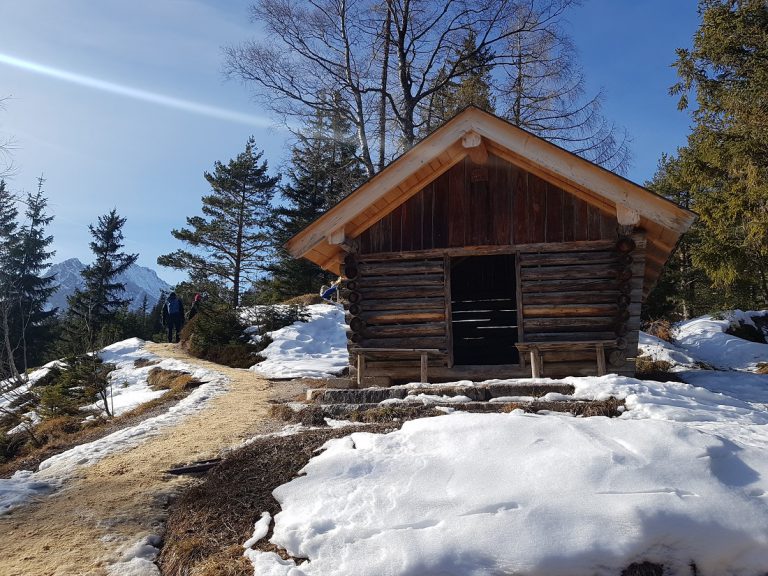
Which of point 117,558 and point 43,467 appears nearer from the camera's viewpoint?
point 117,558

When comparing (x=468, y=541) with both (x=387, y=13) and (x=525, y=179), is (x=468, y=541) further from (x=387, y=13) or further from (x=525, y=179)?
(x=387, y=13)

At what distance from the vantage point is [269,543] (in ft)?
10.7

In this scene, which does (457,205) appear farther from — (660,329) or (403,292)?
(660,329)

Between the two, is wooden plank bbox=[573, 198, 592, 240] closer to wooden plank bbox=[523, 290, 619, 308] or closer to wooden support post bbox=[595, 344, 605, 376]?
wooden plank bbox=[523, 290, 619, 308]

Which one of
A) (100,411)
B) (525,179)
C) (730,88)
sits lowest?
(100,411)

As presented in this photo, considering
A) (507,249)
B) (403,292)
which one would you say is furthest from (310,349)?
(507,249)

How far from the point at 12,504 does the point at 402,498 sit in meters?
3.75

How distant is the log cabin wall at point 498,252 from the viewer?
28.6ft

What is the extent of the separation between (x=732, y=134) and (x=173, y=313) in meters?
21.6

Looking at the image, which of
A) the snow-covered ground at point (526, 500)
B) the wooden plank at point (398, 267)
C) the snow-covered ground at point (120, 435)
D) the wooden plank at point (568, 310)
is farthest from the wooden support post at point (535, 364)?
the snow-covered ground at point (120, 435)

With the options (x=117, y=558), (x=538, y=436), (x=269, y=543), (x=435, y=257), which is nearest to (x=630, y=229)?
(x=435, y=257)

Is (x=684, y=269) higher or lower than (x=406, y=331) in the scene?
higher

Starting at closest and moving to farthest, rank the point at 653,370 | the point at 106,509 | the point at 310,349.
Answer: the point at 106,509 < the point at 653,370 < the point at 310,349

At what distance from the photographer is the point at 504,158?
9.01 metres
